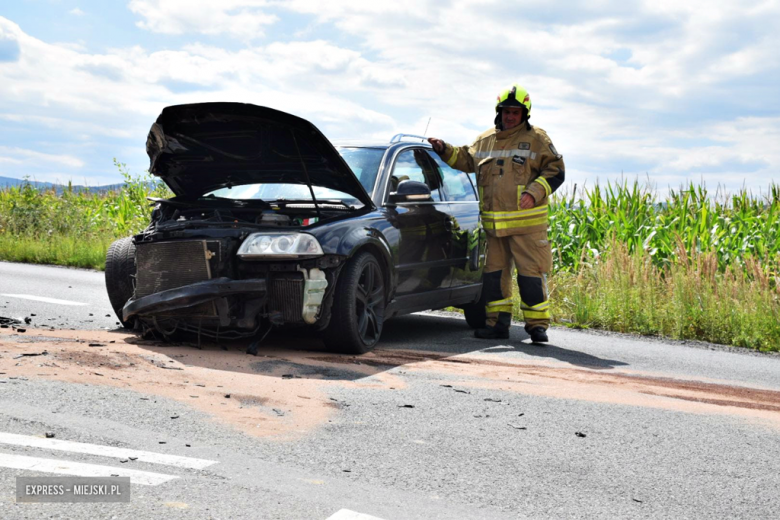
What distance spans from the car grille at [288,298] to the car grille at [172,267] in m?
0.45

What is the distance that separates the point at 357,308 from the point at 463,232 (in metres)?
1.86

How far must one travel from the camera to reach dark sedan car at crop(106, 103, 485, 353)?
21.1 feet

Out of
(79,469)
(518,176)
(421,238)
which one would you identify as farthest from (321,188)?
(79,469)

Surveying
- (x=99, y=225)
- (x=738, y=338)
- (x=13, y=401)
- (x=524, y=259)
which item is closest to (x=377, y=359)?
(x=524, y=259)

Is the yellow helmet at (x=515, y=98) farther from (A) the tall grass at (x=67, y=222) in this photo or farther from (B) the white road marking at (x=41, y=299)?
(A) the tall grass at (x=67, y=222)

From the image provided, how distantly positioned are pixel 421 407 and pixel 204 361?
1833 mm

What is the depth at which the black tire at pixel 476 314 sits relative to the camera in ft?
30.1

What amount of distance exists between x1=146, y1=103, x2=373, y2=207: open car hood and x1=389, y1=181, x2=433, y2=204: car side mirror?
0.28 meters

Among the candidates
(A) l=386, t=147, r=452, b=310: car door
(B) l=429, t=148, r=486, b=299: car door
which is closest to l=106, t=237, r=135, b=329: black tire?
(A) l=386, t=147, r=452, b=310: car door

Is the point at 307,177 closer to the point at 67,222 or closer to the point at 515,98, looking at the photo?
the point at 515,98

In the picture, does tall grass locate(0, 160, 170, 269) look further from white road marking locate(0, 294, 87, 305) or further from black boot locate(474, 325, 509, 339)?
black boot locate(474, 325, 509, 339)

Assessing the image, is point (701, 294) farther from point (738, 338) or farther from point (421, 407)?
point (421, 407)

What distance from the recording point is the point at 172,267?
6.57m

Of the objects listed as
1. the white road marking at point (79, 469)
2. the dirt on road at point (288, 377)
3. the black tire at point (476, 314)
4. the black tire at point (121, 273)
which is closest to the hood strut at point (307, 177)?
the dirt on road at point (288, 377)
